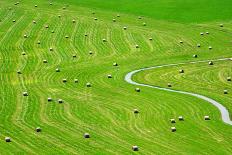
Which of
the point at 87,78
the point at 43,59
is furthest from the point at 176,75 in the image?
the point at 43,59

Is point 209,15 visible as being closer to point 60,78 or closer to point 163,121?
point 60,78

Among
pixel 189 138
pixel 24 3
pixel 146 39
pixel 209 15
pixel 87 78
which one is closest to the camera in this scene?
pixel 189 138

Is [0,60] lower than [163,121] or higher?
lower

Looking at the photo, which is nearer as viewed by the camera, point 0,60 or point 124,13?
point 0,60

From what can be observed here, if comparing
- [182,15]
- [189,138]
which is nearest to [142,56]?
[182,15]

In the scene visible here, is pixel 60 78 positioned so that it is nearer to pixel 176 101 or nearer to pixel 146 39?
pixel 176 101

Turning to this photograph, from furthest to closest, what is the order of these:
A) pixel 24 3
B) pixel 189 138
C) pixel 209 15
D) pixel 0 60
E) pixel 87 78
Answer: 1. pixel 24 3
2. pixel 209 15
3. pixel 0 60
4. pixel 87 78
5. pixel 189 138
